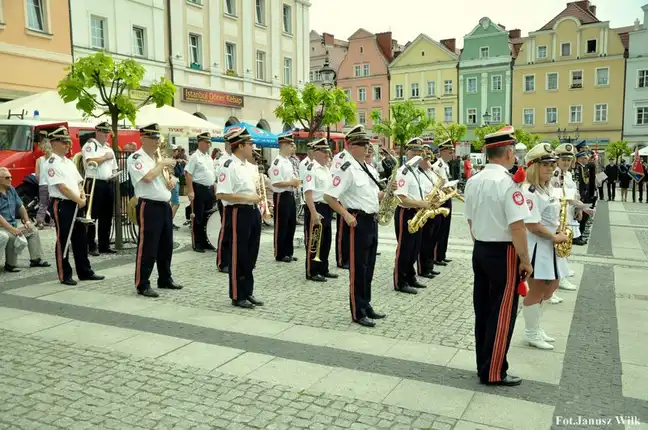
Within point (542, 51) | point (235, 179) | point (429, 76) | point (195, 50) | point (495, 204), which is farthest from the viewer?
point (429, 76)

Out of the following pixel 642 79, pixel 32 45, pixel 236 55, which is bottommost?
pixel 32 45

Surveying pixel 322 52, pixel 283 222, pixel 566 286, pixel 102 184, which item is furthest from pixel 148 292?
pixel 322 52

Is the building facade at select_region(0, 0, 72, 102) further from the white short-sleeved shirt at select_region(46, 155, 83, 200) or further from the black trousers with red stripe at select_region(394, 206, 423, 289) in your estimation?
the black trousers with red stripe at select_region(394, 206, 423, 289)

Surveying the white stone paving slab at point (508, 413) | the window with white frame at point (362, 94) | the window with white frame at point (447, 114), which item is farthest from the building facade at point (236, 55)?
the white stone paving slab at point (508, 413)

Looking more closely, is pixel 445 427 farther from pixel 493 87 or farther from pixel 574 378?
pixel 493 87

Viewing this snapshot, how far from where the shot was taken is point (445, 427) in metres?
3.91

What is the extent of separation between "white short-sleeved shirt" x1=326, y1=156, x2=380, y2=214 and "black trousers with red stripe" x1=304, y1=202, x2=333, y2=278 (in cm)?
233

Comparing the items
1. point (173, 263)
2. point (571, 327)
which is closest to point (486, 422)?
point (571, 327)

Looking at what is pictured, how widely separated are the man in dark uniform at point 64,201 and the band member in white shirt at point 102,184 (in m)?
1.68

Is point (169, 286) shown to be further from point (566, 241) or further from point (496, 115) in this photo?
point (496, 115)

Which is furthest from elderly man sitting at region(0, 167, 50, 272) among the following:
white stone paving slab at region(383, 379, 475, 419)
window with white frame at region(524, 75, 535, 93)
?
window with white frame at region(524, 75, 535, 93)

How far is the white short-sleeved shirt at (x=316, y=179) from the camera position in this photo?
8.75 metres

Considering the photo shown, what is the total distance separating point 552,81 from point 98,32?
140 feet

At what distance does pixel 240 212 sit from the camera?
22.7 feet
